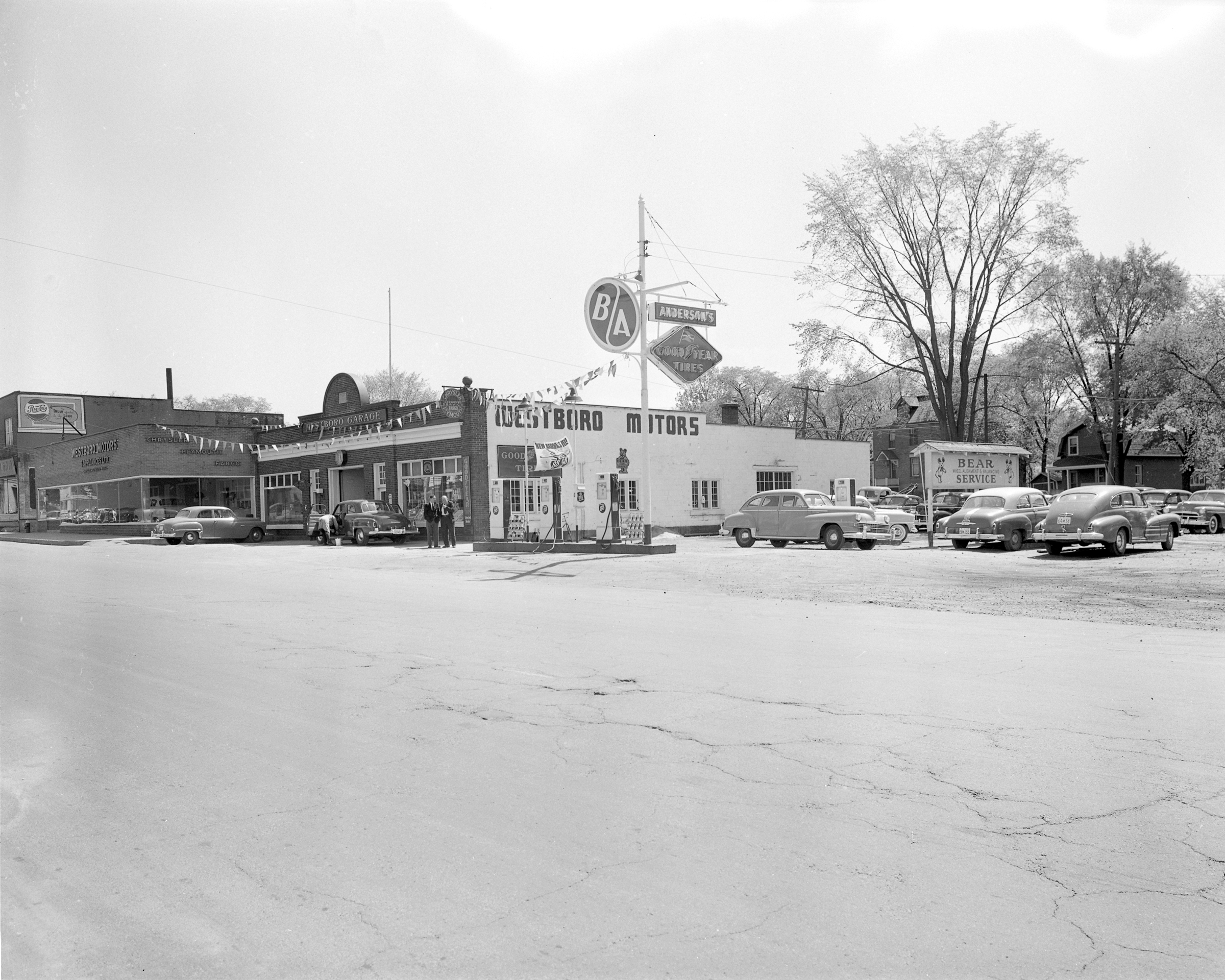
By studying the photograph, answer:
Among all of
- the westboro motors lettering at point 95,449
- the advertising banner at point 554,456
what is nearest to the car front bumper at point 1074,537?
the advertising banner at point 554,456

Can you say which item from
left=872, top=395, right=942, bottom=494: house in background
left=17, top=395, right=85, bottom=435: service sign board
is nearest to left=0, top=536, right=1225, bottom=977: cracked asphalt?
left=872, top=395, right=942, bottom=494: house in background

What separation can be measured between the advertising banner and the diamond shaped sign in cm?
372

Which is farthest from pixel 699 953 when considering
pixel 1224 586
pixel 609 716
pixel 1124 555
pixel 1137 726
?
pixel 1124 555

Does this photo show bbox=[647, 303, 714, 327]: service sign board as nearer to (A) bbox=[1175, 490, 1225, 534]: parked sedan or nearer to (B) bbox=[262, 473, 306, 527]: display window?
(A) bbox=[1175, 490, 1225, 534]: parked sedan

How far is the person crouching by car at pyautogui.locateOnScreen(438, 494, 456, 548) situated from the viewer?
97.1ft

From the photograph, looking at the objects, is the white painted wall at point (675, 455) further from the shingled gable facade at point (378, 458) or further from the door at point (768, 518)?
the door at point (768, 518)

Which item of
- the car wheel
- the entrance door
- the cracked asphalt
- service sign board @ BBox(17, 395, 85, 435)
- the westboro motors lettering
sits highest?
service sign board @ BBox(17, 395, 85, 435)

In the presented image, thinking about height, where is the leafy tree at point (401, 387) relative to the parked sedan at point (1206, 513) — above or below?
above

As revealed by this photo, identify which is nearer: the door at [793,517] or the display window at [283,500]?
the door at [793,517]

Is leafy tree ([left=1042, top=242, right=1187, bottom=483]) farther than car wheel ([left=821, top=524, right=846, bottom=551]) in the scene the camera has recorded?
Yes

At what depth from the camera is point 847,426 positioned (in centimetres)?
8419

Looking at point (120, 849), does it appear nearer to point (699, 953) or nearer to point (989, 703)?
point (699, 953)

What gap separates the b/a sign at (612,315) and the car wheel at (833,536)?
7698 millimetres

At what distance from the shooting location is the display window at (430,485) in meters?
33.3
